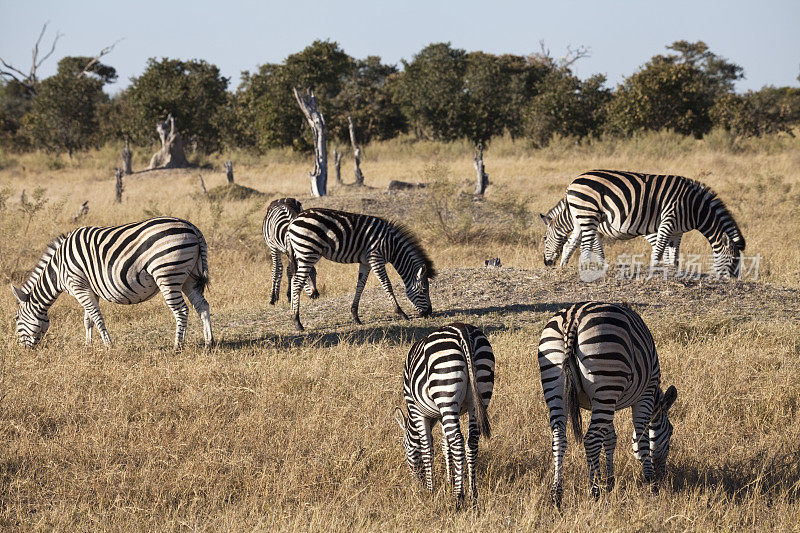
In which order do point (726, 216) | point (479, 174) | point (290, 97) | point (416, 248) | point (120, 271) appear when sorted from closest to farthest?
point (120, 271) < point (416, 248) < point (726, 216) < point (479, 174) < point (290, 97)

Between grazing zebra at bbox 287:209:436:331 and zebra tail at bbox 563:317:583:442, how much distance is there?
5.26 metres

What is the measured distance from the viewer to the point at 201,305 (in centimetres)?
838

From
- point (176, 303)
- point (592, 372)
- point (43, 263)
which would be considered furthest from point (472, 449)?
point (43, 263)

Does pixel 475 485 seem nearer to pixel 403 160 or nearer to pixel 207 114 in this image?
pixel 403 160

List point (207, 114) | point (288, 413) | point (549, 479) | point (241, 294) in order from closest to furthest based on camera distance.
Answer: point (549, 479), point (288, 413), point (241, 294), point (207, 114)

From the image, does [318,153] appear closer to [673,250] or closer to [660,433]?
[673,250]

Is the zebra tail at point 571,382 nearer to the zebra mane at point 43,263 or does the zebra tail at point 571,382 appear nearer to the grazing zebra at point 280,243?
the zebra mane at point 43,263

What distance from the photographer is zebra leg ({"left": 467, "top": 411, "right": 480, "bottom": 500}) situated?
449 centimetres

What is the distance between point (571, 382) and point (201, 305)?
529 centimetres

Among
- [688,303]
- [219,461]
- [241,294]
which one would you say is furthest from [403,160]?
[219,461]

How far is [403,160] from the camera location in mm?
29969

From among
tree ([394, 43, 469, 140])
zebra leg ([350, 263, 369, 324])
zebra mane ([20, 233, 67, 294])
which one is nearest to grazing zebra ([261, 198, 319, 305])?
zebra leg ([350, 263, 369, 324])

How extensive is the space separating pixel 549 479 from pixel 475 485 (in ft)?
2.14

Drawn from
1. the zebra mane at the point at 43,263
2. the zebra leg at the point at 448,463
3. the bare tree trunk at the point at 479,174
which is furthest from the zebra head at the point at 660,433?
the bare tree trunk at the point at 479,174
